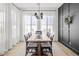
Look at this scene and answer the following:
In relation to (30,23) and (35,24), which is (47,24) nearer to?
(35,24)

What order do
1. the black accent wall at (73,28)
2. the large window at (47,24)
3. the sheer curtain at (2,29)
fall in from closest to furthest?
the black accent wall at (73,28) → the sheer curtain at (2,29) → the large window at (47,24)

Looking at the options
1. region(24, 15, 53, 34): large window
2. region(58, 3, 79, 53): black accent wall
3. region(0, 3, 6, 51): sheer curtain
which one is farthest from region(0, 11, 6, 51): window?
region(24, 15, 53, 34): large window

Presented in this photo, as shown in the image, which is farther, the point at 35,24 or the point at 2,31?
the point at 35,24

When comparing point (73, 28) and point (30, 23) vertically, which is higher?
point (30, 23)

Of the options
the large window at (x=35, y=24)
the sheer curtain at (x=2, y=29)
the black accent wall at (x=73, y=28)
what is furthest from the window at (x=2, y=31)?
the large window at (x=35, y=24)

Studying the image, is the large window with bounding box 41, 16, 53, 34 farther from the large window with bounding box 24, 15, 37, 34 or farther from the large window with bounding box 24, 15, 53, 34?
the large window with bounding box 24, 15, 37, 34

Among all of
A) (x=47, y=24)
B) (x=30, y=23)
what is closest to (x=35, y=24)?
(x=30, y=23)

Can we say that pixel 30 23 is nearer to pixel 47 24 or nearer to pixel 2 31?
pixel 47 24

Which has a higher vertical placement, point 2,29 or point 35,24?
point 35,24

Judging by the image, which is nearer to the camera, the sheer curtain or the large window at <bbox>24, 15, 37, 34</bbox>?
the sheer curtain

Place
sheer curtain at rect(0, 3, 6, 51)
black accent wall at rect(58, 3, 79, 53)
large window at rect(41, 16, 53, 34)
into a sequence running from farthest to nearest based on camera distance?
1. large window at rect(41, 16, 53, 34)
2. sheer curtain at rect(0, 3, 6, 51)
3. black accent wall at rect(58, 3, 79, 53)

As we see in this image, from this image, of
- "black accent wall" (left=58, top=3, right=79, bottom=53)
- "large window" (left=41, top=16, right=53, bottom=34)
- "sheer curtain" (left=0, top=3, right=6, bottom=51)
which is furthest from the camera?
"large window" (left=41, top=16, right=53, bottom=34)

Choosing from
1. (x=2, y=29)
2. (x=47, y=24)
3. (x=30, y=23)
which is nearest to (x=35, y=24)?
(x=30, y=23)

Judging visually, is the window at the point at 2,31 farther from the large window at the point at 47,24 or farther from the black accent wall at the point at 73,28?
the large window at the point at 47,24
